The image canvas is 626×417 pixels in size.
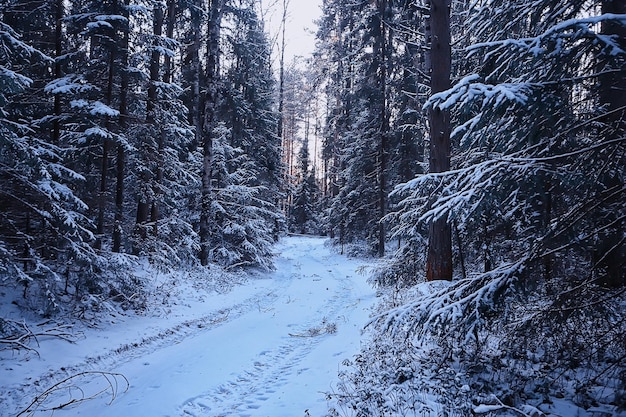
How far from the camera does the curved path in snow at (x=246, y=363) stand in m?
4.55

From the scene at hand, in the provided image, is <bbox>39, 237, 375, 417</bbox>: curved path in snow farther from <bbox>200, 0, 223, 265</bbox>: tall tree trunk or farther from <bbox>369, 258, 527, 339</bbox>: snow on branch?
<bbox>200, 0, 223, 265</bbox>: tall tree trunk

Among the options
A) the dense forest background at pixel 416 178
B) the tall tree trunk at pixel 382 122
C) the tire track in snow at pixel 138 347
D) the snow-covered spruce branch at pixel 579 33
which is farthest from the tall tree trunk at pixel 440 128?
the tall tree trunk at pixel 382 122

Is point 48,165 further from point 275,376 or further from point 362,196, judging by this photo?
point 362,196

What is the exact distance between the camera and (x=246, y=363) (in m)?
6.03

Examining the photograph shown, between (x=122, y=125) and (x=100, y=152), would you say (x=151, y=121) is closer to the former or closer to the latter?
(x=122, y=125)

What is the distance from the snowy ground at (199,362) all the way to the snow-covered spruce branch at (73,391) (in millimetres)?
27

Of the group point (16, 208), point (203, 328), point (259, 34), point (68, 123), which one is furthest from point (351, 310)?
point (259, 34)

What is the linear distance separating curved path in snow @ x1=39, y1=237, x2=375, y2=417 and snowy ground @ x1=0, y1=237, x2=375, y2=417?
16 mm

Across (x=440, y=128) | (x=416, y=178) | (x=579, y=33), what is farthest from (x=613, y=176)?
(x=440, y=128)

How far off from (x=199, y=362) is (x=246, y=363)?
0.81 metres

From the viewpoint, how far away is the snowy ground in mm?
4605

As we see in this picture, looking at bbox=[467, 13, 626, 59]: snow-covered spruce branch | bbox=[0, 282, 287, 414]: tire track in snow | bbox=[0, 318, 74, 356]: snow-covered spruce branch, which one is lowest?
bbox=[0, 282, 287, 414]: tire track in snow

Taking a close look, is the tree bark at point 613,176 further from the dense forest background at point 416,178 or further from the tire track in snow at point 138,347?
the tire track in snow at point 138,347

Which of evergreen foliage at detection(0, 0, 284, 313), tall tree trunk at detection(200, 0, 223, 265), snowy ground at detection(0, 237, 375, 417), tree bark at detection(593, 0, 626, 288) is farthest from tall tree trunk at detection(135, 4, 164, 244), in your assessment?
tree bark at detection(593, 0, 626, 288)
